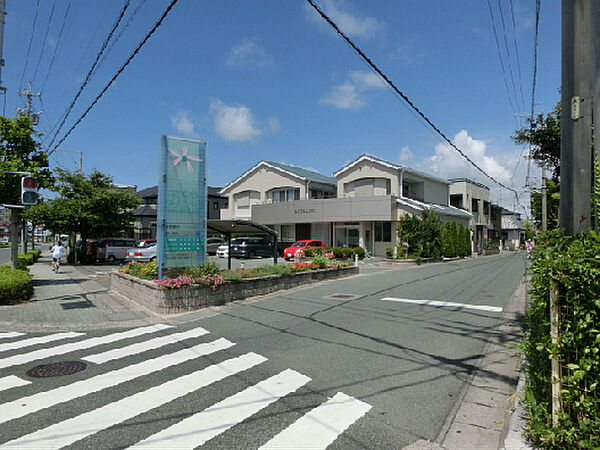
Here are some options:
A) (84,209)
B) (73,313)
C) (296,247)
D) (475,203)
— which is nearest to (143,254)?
(84,209)

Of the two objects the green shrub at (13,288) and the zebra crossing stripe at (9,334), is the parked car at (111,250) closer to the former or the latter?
→ the green shrub at (13,288)

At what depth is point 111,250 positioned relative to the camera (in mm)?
29844

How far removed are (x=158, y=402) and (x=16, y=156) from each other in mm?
13166

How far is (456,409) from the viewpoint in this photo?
432 cm

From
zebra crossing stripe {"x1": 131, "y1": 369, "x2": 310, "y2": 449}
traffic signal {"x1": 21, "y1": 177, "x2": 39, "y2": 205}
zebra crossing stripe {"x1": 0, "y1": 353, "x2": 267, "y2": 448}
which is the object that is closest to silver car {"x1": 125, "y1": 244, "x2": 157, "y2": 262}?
traffic signal {"x1": 21, "y1": 177, "x2": 39, "y2": 205}

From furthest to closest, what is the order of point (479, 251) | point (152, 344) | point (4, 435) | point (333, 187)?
1. point (479, 251)
2. point (333, 187)
3. point (152, 344)
4. point (4, 435)

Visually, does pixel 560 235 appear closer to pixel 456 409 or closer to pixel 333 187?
pixel 456 409

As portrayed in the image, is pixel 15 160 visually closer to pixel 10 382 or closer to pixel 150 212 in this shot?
pixel 10 382

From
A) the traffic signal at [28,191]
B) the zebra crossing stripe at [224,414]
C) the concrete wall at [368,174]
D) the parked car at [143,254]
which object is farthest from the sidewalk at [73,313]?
the concrete wall at [368,174]

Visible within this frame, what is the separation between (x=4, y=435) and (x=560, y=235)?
587 cm

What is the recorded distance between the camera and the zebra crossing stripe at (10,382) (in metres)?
4.91

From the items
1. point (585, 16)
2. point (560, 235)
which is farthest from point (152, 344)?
point (585, 16)

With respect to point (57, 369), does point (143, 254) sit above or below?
above

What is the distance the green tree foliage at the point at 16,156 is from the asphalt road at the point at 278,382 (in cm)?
868
